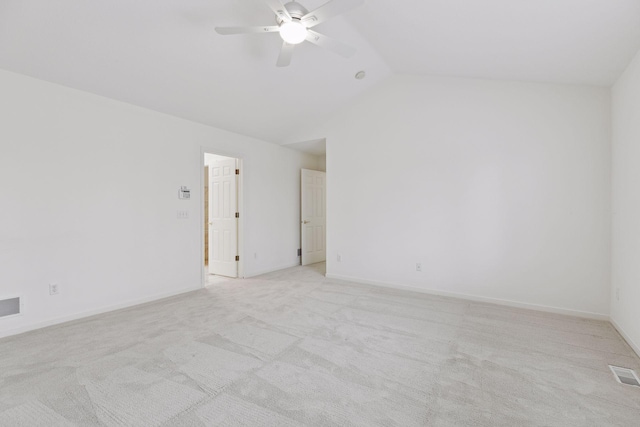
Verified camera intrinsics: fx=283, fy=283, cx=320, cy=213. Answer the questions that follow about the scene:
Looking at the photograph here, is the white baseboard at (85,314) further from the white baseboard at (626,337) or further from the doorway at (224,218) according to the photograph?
the white baseboard at (626,337)

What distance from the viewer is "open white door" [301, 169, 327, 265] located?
19.5 feet

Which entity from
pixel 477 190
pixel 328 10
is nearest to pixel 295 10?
pixel 328 10

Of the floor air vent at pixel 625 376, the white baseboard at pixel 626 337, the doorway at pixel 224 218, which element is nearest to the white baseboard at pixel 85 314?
the doorway at pixel 224 218

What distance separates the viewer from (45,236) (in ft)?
9.22

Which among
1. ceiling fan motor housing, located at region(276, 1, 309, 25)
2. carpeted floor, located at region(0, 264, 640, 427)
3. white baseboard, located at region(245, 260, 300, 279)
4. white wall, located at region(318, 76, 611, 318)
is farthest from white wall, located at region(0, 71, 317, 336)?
ceiling fan motor housing, located at region(276, 1, 309, 25)

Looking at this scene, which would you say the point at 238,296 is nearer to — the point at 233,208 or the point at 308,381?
the point at 233,208

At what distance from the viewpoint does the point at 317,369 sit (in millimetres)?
2096

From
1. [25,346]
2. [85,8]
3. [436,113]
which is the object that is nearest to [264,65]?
[85,8]

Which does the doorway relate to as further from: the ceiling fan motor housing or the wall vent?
the ceiling fan motor housing

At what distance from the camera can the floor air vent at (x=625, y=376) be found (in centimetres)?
195

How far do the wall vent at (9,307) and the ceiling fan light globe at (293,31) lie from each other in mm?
3407

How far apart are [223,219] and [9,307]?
2807 millimetres

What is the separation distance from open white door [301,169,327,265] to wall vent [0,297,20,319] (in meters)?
4.14

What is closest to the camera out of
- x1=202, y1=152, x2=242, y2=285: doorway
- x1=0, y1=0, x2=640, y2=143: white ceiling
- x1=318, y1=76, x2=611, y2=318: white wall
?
x1=0, y1=0, x2=640, y2=143: white ceiling
